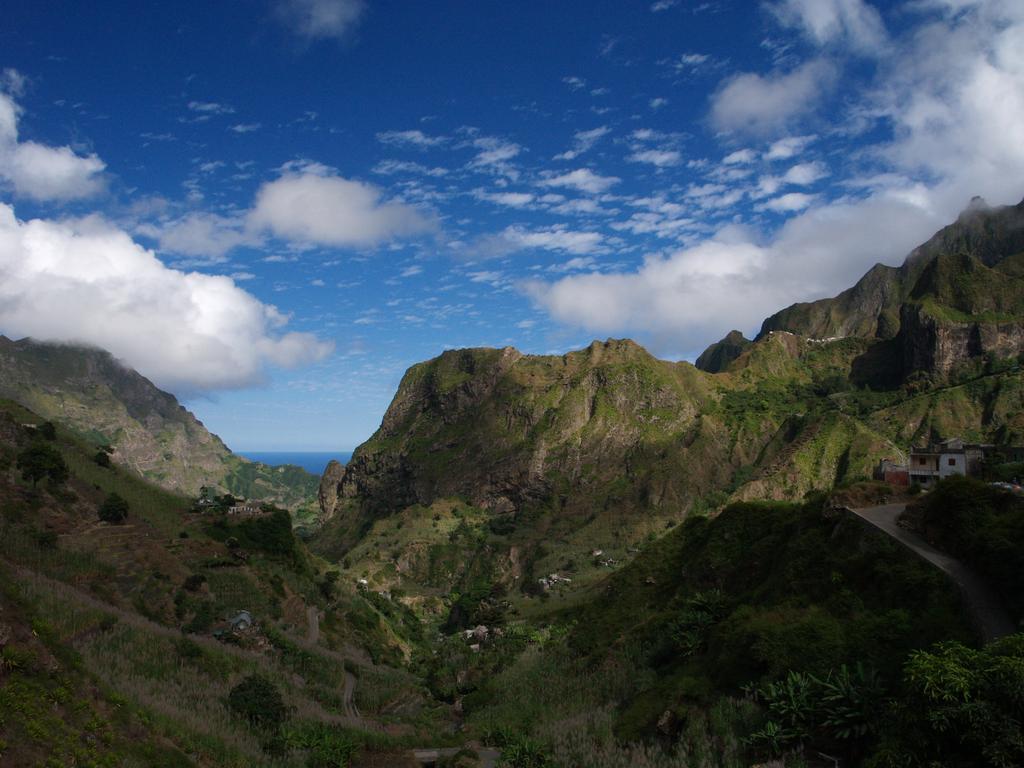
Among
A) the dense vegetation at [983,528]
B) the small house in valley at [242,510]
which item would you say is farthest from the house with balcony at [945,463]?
the small house in valley at [242,510]

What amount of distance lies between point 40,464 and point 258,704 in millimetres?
43583

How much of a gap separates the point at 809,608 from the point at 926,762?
13.2 metres

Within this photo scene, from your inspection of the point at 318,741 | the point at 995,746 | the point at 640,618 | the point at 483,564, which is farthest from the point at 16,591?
the point at 483,564

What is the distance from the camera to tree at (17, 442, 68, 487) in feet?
199

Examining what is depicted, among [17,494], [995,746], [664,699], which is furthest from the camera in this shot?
[17,494]

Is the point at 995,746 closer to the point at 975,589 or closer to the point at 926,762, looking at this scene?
the point at 926,762

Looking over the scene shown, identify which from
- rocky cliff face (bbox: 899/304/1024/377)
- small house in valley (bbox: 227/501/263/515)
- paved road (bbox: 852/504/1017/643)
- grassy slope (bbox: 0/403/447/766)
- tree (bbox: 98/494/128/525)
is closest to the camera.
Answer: grassy slope (bbox: 0/403/447/766)

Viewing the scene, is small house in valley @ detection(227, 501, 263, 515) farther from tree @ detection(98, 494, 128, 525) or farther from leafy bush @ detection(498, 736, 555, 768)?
leafy bush @ detection(498, 736, 555, 768)

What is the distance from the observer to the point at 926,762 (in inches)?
654

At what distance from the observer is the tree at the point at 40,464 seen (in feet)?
199

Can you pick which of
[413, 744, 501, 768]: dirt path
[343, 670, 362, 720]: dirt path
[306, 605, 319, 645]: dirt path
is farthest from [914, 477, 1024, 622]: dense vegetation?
[306, 605, 319, 645]: dirt path

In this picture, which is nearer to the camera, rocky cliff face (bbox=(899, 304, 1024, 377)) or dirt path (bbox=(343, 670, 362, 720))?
dirt path (bbox=(343, 670, 362, 720))

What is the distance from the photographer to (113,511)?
64.4 meters

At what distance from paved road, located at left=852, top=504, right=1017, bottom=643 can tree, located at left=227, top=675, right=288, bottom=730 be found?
31456 mm
